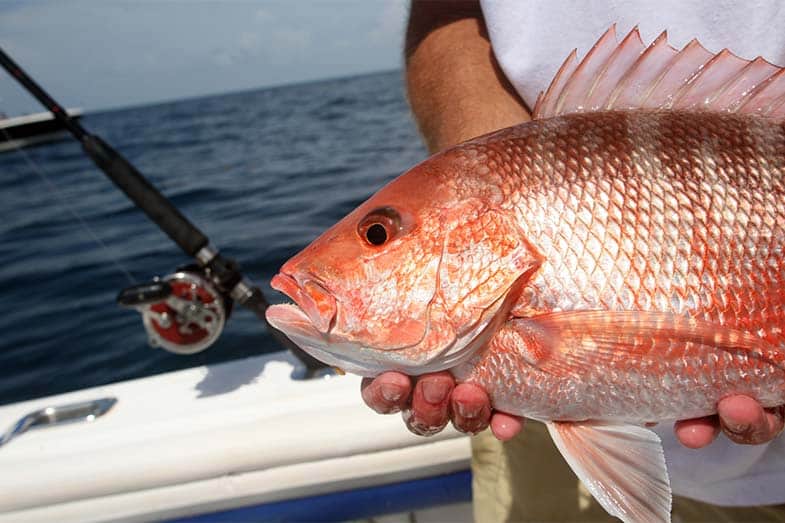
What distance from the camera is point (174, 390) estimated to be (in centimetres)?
249

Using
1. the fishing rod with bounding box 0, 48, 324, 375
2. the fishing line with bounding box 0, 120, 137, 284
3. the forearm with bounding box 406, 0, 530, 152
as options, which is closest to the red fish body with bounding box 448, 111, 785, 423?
the forearm with bounding box 406, 0, 530, 152

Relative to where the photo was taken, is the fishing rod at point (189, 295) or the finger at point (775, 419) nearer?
the finger at point (775, 419)

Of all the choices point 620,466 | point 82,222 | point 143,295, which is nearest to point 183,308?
point 143,295

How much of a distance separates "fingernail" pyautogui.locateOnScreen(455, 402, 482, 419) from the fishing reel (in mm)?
1621

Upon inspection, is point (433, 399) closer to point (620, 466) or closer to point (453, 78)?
point (620, 466)

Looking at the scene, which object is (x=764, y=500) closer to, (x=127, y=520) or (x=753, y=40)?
(x=753, y=40)

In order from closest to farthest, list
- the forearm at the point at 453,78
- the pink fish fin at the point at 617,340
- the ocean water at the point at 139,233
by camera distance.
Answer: the pink fish fin at the point at 617,340, the forearm at the point at 453,78, the ocean water at the point at 139,233

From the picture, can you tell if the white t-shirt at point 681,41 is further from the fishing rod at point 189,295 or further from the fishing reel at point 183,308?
the fishing reel at point 183,308

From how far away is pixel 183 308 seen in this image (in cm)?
260

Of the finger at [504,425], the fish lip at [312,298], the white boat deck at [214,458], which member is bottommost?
the white boat deck at [214,458]

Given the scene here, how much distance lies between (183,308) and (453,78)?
1405 mm

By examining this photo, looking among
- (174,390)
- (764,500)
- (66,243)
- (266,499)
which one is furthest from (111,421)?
(66,243)

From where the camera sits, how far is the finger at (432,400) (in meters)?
1.20

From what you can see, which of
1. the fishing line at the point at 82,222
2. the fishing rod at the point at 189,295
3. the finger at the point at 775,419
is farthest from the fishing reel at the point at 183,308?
the finger at the point at 775,419
